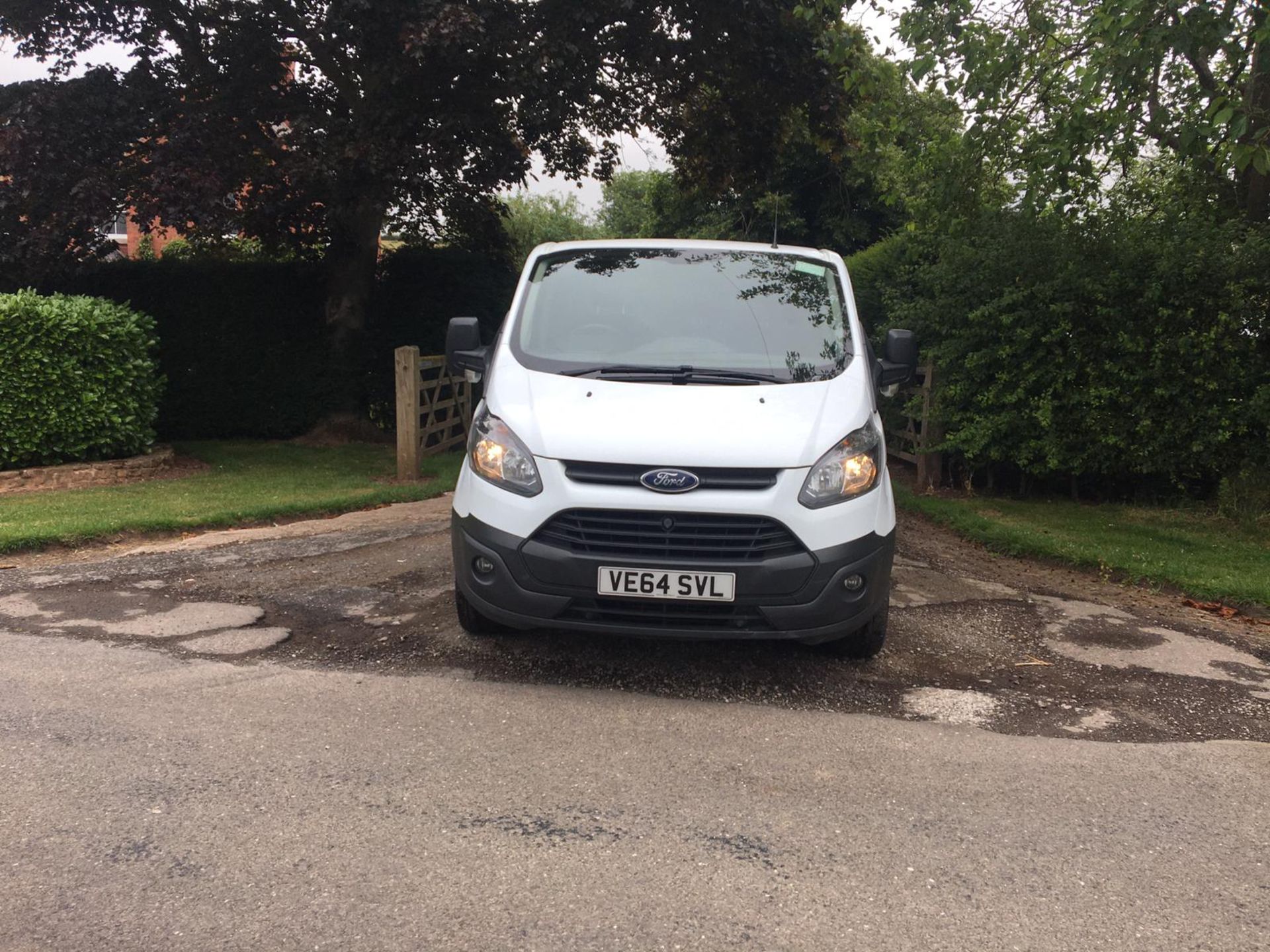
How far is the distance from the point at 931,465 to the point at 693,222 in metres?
26.3

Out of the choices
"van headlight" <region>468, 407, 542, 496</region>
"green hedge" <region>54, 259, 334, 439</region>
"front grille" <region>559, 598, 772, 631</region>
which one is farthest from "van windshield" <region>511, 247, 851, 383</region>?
"green hedge" <region>54, 259, 334, 439</region>

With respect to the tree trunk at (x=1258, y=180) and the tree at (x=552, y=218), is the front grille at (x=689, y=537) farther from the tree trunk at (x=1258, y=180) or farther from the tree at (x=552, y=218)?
the tree at (x=552, y=218)

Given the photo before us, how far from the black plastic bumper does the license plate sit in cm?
3

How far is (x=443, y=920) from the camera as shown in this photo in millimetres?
2805

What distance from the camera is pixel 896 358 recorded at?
227 inches

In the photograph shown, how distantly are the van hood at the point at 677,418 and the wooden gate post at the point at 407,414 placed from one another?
6924mm

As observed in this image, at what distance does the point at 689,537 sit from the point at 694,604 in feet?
0.95

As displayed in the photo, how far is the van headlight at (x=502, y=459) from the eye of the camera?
15.2 feet

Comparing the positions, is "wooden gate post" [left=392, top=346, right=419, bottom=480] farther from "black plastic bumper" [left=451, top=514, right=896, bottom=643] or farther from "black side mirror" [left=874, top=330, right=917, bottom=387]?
"black plastic bumper" [left=451, top=514, right=896, bottom=643]

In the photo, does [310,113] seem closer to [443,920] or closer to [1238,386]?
[1238,386]

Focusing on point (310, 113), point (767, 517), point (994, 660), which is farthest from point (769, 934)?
point (310, 113)

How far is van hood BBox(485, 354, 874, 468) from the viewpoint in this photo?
14.8 ft

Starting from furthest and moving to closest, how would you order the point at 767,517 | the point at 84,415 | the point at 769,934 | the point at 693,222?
the point at 693,222 < the point at 84,415 < the point at 767,517 < the point at 769,934

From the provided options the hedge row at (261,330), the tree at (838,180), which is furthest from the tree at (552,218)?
the hedge row at (261,330)
